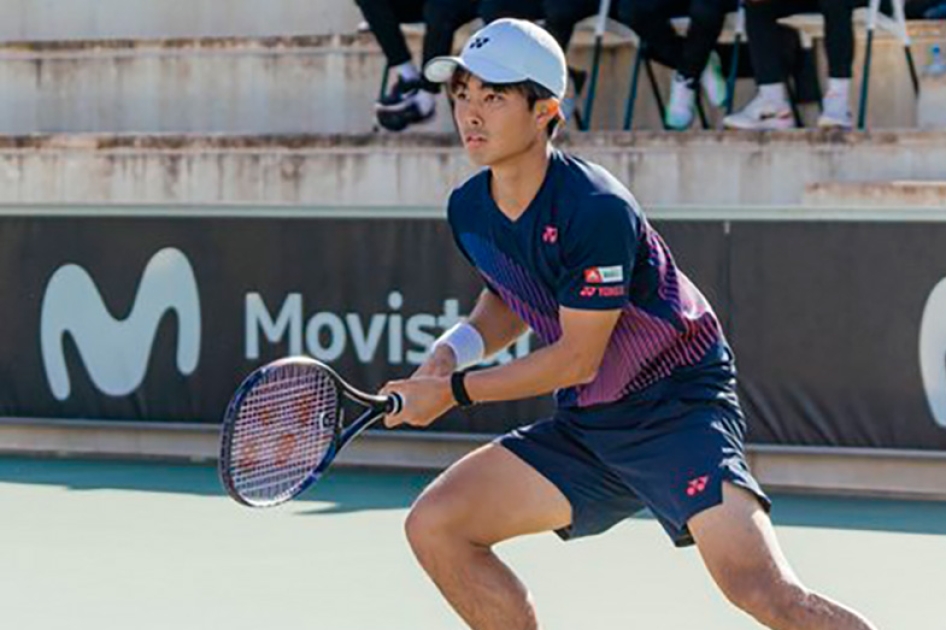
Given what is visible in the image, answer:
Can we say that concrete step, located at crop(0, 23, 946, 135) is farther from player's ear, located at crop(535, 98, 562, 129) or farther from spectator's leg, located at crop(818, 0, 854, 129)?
player's ear, located at crop(535, 98, 562, 129)

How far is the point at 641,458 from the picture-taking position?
536cm

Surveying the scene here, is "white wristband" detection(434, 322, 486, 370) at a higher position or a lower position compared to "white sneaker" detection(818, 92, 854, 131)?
higher

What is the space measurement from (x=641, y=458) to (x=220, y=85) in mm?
7966

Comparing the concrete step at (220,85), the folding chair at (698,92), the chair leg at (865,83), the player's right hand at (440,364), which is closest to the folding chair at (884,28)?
the chair leg at (865,83)

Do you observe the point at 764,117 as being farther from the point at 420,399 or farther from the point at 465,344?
the point at 420,399

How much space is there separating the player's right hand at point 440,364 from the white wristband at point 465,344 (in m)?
0.01

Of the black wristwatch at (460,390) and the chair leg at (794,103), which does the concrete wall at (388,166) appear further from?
the black wristwatch at (460,390)

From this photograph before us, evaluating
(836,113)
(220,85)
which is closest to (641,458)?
(836,113)

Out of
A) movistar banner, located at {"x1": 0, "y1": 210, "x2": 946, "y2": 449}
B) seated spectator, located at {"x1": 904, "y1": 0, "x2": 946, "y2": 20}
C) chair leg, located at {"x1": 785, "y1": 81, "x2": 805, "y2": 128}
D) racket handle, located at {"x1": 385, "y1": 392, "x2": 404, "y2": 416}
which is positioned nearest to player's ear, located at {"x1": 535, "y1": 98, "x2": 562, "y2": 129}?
racket handle, located at {"x1": 385, "y1": 392, "x2": 404, "y2": 416}

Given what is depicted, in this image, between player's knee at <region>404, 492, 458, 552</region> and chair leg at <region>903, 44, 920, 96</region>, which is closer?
player's knee at <region>404, 492, 458, 552</region>

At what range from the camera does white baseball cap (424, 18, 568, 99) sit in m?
5.11

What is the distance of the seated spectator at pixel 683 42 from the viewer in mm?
11273

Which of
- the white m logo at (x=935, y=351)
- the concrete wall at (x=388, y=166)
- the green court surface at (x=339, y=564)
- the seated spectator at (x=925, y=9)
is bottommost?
the green court surface at (x=339, y=564)

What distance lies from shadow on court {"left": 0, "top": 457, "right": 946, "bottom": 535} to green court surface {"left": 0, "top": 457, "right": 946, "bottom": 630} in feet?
0.06
